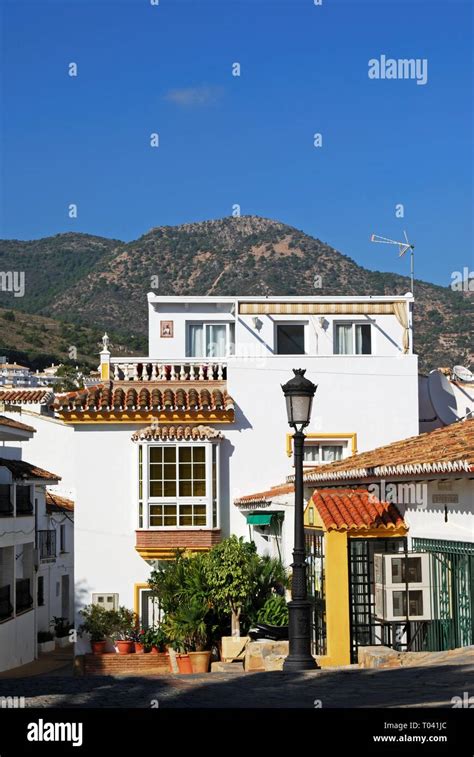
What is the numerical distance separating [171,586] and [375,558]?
20.3 ft

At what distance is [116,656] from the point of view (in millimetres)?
22062

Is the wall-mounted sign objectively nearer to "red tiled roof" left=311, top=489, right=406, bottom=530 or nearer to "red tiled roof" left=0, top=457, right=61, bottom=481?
"red tiled roof" left=0, top=457, right=61, bottom=481

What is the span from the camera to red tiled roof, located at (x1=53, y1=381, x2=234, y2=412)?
77.6ft

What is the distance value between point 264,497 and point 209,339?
29.6 ft

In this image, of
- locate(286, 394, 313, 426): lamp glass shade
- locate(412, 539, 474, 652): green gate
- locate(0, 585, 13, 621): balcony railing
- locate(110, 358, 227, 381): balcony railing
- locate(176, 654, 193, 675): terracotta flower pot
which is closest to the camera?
locate(412, 539, 474, 652): green gate

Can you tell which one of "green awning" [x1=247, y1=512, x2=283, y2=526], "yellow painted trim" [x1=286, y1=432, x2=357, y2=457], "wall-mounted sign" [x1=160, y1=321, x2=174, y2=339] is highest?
"wall-mounted sign" [x1=160, y1=321, x2=174, y2=339]

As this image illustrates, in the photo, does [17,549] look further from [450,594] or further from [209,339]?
[450,594]

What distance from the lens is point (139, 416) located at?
23.7 m

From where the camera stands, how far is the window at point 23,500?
33.0 m

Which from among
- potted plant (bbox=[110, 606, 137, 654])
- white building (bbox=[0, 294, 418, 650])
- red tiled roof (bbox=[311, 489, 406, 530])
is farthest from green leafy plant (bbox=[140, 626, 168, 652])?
red tiled roof (bbox=[311, 489, 406, 530])

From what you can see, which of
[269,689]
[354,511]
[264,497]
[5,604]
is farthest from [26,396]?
[269,689]

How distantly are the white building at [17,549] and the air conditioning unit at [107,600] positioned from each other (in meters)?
8.26

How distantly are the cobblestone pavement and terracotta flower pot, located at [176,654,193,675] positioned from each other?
6472 millimetres
